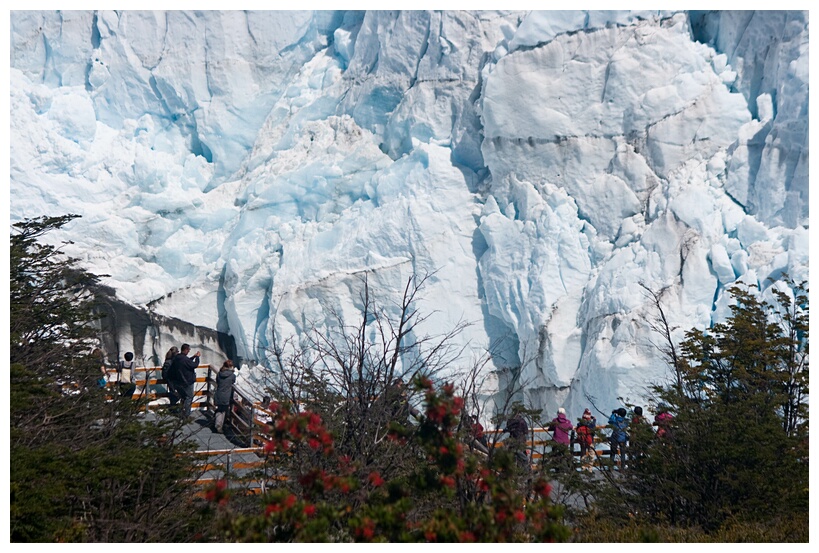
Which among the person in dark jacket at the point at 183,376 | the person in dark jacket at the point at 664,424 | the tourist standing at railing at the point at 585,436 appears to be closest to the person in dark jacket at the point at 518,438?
the tourist standing at railing at the point at 585,436

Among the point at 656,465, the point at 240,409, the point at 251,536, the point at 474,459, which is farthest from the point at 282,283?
the point at 251,536

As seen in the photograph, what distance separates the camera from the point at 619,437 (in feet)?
27.6

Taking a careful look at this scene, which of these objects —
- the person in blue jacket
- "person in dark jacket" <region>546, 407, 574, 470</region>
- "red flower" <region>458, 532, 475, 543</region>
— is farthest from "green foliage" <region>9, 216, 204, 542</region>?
the person in blue jacket

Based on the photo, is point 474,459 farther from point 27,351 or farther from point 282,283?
point 282,283

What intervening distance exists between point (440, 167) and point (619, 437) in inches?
310

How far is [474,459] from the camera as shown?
530 centimetres

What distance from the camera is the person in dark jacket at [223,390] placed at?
29.9 ft

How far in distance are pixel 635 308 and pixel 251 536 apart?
9.83m

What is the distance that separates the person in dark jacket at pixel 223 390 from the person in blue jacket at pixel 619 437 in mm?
4072

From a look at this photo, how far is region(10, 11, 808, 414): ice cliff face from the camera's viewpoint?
1329 cm

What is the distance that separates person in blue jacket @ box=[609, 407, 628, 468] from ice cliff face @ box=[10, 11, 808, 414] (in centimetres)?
400

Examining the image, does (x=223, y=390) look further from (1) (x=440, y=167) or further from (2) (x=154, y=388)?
(1) (x=440, y=167)

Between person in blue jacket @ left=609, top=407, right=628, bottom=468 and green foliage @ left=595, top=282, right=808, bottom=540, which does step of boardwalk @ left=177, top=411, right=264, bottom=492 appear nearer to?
green foliage @ left=595, top=282, right=808, bottom=540

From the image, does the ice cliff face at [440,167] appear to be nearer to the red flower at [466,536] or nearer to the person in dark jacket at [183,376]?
the person in dark jacket at [183,376]
